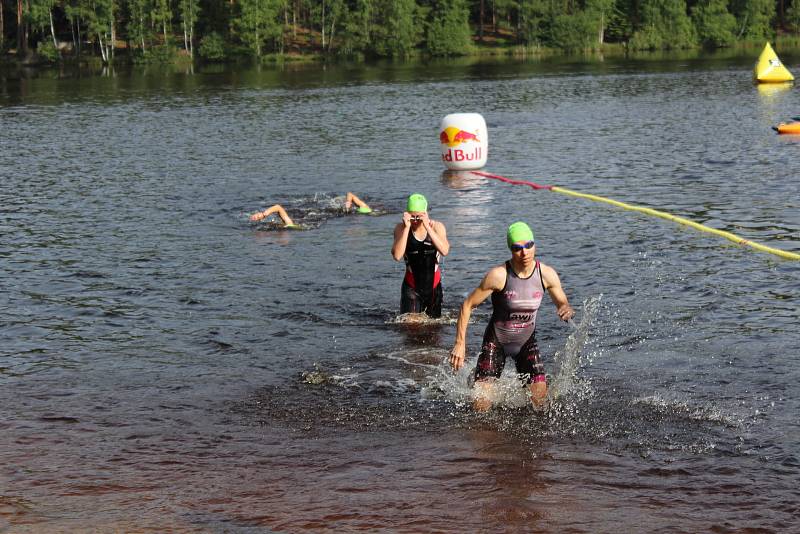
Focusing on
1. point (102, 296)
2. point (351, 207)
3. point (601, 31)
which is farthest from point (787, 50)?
point (102, 296)

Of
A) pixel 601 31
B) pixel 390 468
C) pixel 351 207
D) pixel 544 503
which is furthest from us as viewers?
pixel 601 31

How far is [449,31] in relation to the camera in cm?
10994

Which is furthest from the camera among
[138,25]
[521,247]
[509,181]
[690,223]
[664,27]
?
[664,27]

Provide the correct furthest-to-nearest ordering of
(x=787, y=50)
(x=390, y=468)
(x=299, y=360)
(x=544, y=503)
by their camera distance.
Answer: (x=787, y=50)
(x=299, y=360)
(x=390, y=468)
(x=544, y=503)

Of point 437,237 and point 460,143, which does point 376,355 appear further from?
point 460,143

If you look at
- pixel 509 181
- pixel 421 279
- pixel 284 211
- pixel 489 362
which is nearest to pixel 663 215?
pixel 509 181

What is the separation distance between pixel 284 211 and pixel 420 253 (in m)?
8.50

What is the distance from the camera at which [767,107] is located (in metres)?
45.8

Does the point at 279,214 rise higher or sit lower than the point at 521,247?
lower

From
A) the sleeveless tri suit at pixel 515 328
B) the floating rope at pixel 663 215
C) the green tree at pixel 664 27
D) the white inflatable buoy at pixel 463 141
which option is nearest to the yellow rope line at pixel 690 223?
the floating rope at pixel 663 215

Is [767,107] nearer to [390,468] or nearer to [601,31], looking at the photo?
[390,468]

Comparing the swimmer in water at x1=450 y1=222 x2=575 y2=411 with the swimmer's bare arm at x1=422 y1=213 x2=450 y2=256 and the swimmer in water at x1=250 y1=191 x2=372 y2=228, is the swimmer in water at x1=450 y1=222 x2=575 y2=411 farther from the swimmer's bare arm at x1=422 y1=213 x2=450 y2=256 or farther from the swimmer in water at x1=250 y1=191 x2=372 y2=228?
the swimmer in water at x1=250 y1=191 x2=372 y2=228

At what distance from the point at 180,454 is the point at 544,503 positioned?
357 centimetres

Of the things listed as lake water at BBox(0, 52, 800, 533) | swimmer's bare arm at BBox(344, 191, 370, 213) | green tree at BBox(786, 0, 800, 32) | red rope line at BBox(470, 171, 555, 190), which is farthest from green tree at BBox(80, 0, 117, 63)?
swimmer's bare arm at BBox(344, 191, 370, 213)
